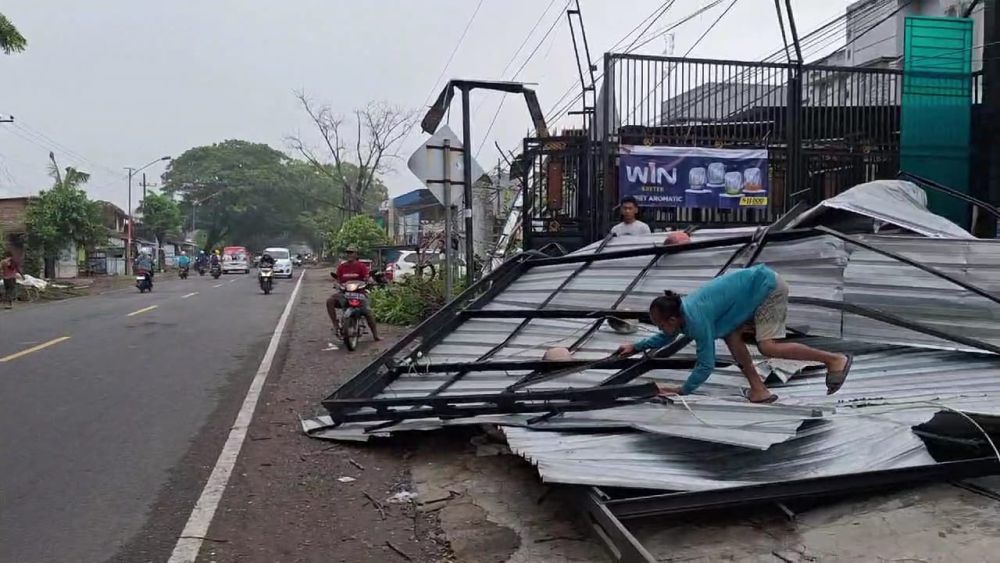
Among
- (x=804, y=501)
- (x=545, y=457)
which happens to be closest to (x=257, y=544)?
(x=545, y=457)

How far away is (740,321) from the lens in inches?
192

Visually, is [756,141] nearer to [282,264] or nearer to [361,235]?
[361,235]

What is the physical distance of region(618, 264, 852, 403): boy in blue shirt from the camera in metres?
4.70

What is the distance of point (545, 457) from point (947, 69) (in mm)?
10208

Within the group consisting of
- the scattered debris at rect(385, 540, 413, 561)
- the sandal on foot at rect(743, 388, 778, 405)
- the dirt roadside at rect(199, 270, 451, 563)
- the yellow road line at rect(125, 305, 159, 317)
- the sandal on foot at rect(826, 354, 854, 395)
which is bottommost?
the scattered debris at rect(385, 540, 413, 561)

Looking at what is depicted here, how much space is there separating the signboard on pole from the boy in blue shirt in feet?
18.0

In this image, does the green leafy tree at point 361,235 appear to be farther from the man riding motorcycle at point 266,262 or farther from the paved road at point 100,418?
the paved road at point 100,418

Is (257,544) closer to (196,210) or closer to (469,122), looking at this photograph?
(469,122)

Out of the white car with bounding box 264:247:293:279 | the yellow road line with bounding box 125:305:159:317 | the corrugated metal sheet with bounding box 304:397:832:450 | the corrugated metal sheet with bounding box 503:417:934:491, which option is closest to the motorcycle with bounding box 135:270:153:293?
the yellow road line with bounding box 125:305:159:317

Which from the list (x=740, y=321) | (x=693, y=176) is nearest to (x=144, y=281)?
(x=693, y=176)

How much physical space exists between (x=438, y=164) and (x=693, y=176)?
3.73 m

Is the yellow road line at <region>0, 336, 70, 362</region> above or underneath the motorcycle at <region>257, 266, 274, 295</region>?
underneath

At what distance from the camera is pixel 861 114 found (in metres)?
11.5

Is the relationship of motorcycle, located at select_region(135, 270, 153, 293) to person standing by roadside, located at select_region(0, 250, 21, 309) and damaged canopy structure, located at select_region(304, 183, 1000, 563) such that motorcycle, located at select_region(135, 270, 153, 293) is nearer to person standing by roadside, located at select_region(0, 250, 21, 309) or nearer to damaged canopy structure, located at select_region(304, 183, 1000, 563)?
person standing by roadside, located at select_region(0, 250, 21, 309)
